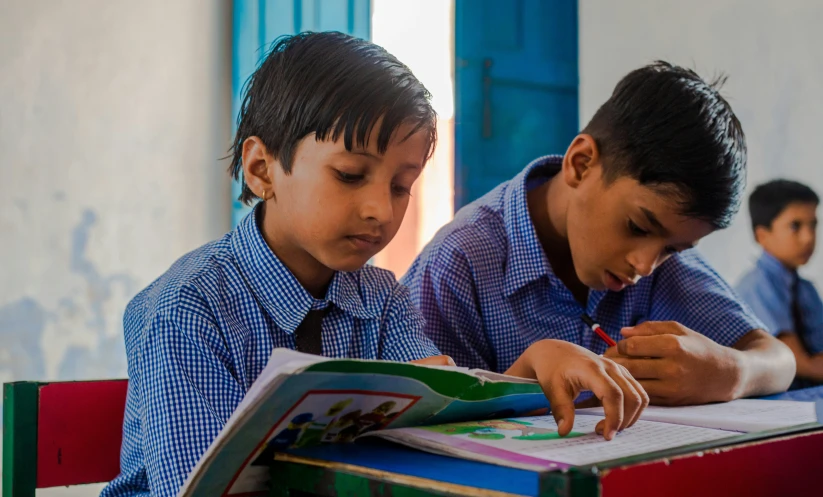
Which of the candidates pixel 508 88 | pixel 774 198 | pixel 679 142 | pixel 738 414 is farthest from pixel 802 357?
pixel 738 414

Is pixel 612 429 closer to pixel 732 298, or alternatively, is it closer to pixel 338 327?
pixel 338 327

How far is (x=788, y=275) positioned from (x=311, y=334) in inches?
115

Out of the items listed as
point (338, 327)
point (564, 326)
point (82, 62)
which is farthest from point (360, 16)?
point (338, 327)

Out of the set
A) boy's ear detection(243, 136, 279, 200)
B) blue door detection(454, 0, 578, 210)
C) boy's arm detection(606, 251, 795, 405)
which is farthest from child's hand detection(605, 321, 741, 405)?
blue door detection(454, 0, 578, 210)

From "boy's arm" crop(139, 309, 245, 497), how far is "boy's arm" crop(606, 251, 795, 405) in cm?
54

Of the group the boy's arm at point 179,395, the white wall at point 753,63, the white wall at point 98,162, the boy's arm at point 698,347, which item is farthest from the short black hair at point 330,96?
the white wall at point 753,63

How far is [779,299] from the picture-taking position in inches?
136

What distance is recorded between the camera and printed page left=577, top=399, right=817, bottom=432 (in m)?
0.83

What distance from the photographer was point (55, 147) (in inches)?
114

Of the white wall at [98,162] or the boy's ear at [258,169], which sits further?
the white wall at [98,162]

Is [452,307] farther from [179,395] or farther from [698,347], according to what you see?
[179,395]

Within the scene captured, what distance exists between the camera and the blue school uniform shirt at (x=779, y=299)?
3385 millimetres

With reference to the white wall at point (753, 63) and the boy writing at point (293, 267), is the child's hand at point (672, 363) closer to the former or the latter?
the boy writing at point (293, 267)

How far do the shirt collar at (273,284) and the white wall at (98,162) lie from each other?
2.00 meters
